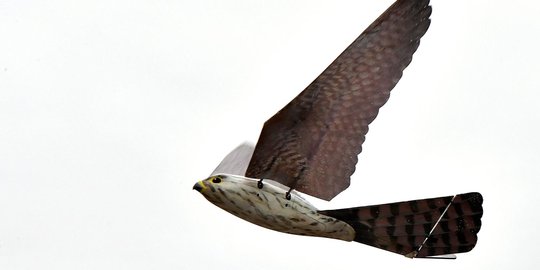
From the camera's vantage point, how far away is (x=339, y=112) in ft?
40.8

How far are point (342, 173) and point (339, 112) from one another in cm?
72

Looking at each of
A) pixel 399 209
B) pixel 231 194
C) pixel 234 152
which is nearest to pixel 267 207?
pixel 231 194

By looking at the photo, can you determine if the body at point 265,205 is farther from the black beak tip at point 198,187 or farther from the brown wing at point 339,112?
the brown wing at point 339,112

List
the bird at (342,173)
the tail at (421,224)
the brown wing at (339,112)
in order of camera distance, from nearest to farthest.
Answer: the brown wing at (339,112) < the bird at (342,173) < the tail at (421,224)

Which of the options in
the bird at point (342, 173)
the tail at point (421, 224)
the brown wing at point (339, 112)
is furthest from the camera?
the tail at point (421, 224)

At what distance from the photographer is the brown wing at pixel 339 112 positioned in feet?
39.3

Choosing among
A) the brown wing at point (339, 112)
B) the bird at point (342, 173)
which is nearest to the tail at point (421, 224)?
the bird at point (342, 173)

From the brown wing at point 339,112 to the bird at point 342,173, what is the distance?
11 mm

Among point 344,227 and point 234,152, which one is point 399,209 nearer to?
point 344,227

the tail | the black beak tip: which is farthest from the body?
the tail

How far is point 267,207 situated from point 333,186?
792mm

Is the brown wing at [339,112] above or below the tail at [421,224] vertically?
above

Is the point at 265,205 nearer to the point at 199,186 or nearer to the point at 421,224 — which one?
the point at 199,186

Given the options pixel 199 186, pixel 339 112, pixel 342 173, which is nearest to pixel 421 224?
pixel 342 173
